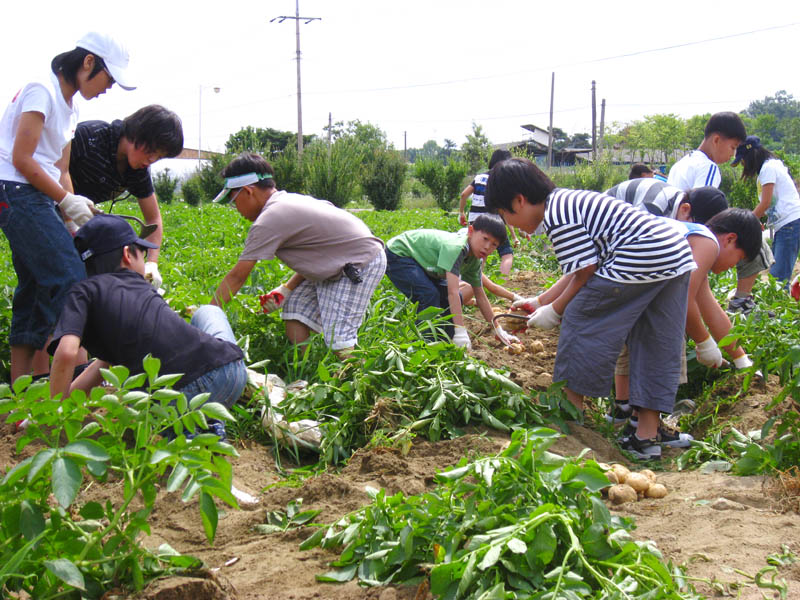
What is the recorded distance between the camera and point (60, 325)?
2449 millimetres

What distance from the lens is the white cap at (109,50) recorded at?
3.06 meters

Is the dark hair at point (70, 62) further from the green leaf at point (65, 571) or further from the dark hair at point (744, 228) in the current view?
the dark hair at point (744, 228)

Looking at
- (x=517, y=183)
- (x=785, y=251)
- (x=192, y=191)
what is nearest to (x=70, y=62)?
(x=517, y=183)

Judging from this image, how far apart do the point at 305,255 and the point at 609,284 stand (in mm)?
1639

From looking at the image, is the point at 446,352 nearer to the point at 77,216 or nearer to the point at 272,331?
the point at 272,331

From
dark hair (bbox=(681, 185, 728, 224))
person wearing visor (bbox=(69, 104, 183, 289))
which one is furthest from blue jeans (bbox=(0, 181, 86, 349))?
dark hair (bbox=(681, 185, 728, 224))

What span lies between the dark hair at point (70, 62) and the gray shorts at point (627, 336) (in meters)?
2.43

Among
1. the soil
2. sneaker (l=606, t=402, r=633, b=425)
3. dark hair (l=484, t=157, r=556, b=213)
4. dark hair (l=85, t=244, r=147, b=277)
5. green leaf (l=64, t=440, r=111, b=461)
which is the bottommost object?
sneaker (l=606, t=402, r=633, b=425)

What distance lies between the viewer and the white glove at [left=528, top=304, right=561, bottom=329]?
11.7 ft

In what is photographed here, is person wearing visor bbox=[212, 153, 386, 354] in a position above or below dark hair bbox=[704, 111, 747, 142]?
below

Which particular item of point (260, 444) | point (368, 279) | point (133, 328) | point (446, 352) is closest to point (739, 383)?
point (446, 352)

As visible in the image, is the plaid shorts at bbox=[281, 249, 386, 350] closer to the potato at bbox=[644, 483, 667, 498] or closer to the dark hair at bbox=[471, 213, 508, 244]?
the dark hair at bbox=[471, 213, 508, 244]

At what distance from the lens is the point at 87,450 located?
4.55 feet

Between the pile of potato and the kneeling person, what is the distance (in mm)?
1524
